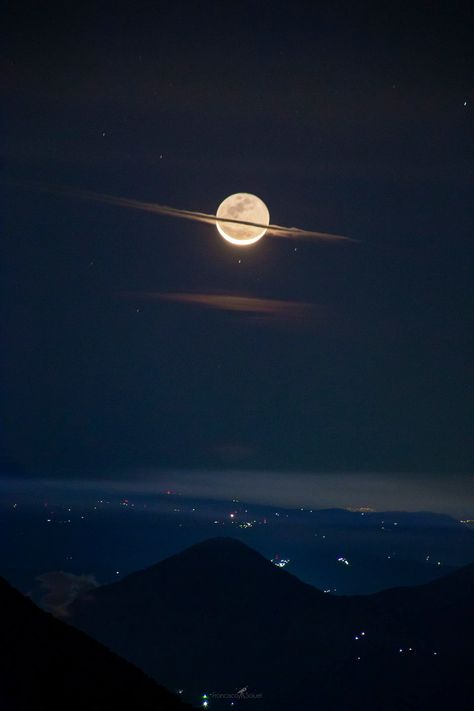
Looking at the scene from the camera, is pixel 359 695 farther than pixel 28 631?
Yes

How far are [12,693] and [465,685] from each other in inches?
6755

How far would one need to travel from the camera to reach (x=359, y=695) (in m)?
198

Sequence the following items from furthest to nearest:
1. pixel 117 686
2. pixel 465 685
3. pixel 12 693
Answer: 1. pixel 465 685
2. pixel 117 686
3. pixel 12 693

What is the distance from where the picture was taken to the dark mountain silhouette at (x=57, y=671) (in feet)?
131

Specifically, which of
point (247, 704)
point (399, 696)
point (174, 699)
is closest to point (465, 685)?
point (399, 696)

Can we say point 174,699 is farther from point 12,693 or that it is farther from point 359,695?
point 359,695

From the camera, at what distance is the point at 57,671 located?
4331 centimetres

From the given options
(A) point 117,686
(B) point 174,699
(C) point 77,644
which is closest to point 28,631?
(C) point 77,644

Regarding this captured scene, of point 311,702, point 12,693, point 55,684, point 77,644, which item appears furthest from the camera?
point 311,702

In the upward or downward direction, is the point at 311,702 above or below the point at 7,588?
below

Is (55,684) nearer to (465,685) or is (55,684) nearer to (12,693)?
(12,693)

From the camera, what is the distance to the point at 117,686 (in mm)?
44844

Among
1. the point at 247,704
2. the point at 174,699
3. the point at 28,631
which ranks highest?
the point at 28,631

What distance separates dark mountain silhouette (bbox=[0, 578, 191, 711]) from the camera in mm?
39875
